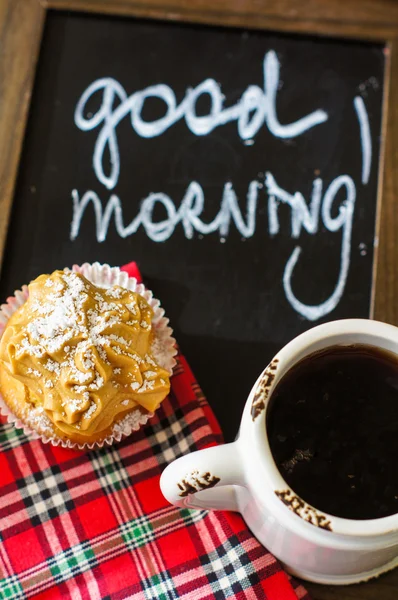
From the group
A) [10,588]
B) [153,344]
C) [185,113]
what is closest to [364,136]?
[185,113]

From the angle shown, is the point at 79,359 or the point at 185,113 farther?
the point at 185,113

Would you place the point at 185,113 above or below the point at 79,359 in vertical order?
above

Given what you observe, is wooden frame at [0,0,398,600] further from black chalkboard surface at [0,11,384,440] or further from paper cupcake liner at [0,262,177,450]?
paper cupcake liner at [0,262,177,450]

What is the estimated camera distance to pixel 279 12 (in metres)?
0.85

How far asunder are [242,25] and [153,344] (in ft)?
1.45

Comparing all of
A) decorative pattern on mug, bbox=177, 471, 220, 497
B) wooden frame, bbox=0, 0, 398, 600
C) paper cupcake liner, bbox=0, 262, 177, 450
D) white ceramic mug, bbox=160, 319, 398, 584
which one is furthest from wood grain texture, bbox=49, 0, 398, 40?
decorative pattern on mug, bbox=177, 471, 220, 497

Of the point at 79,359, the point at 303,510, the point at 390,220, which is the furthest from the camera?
the point at 390,220

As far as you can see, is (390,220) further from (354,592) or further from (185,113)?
(354,592)

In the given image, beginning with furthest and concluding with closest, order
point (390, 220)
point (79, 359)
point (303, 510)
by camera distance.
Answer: point (390, 220), point (79, 359), point (303, 510)

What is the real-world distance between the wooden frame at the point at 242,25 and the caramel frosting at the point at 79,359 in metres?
0.18

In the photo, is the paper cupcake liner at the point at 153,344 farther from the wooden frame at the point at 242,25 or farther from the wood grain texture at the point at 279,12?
the wood grain texture at the point at 279,12

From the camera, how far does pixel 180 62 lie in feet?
2.78

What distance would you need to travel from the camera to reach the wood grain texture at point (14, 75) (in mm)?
795

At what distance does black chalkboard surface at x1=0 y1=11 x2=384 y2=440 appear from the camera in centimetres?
78
